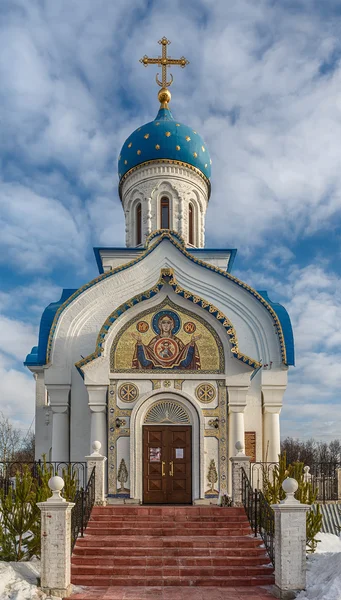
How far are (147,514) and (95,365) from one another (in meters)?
3.33

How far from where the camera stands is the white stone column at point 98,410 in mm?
12477

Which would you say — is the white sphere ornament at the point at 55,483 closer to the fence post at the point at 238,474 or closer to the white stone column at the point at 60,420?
the fence post at the point at 238,474

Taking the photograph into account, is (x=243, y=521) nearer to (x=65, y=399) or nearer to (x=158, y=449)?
(x=158, y=449)

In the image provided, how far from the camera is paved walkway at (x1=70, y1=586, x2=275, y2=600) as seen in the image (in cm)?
794

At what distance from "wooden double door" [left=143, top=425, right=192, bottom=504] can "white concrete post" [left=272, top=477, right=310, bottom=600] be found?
4180 mm

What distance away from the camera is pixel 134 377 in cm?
1260

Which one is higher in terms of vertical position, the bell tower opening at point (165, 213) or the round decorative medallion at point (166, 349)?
the bell tower opening at point (165, 213)

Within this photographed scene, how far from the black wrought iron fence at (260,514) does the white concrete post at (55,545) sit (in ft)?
10.2

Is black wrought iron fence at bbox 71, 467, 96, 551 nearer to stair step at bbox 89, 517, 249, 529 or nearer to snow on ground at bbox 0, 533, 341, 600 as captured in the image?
stair step at bbox 89, 517, 249, 529

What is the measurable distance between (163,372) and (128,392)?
865 millimetres

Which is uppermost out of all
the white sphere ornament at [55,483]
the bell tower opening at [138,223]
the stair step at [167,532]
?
the bell tower opening at [138,223]

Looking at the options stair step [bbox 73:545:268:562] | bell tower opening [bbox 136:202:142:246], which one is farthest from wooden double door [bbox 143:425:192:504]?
bell tower opening [bbox 136:202:142:246]

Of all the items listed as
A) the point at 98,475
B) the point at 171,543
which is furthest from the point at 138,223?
the point at 171,543

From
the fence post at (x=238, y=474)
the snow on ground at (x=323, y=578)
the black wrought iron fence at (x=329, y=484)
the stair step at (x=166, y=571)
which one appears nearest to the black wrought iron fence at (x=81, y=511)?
the stair step at (x=166, y=571)
